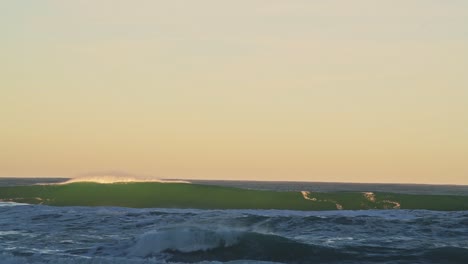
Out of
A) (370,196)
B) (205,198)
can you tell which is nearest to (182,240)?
(205,198)

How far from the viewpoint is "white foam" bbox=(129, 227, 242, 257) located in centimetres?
1476

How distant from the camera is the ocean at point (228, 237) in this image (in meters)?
14.2

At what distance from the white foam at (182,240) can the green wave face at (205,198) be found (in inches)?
362

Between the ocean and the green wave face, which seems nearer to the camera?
the ocean

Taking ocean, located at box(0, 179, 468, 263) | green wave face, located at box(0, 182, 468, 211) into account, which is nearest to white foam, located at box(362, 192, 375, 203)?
green wave face, located at box(0, 182, 468, 211)

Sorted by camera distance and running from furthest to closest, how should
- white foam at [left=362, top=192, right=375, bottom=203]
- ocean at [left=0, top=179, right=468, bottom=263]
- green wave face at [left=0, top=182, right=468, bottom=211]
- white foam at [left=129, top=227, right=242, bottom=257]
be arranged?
white foam at [left=362, top=192, right=375, bottom=203]
green wave face at [left=0, top=182, right=468, bottom=211]
white foam at [left=129, top=227, right=242, bottom=257]
ocean at [left=0, top=179, right=468, bottom=263]

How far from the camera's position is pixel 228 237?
15.6 metres

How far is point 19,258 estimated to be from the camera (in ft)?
44.7

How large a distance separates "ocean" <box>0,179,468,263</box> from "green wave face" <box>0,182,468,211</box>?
169 centimetres

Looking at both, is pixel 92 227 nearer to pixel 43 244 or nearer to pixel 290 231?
pixel 43 244

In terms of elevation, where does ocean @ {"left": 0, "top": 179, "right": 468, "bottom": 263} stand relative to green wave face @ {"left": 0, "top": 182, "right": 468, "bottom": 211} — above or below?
below

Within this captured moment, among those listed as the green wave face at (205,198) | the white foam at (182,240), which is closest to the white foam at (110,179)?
the green wave face at (205,198)

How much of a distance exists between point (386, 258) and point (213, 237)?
4255mm

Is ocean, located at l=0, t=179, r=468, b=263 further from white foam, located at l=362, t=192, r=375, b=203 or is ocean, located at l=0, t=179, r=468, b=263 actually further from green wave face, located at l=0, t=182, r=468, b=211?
white foam, located at l=362, t=192, r=375, b=203
